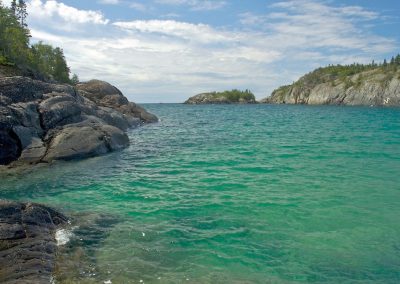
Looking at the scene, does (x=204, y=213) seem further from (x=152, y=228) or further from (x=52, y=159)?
(x=52, y=159)

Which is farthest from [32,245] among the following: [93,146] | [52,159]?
[93,146]

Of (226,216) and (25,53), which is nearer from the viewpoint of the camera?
(226,216)

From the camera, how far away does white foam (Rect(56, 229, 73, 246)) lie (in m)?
11.4

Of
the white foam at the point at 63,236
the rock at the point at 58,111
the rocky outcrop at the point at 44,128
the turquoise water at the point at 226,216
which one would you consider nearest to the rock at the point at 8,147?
the rocky outcrop at the point at 44,128

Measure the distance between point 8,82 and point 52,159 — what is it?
30.1 ft

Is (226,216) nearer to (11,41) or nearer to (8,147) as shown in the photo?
(8,147)

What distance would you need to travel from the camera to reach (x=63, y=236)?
38.9 feet

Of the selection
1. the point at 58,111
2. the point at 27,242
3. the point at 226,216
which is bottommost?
the point at 226,216

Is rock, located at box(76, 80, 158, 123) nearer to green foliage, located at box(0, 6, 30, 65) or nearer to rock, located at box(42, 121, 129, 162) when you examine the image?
green foliage, located at box(0, 6, 30, 65)

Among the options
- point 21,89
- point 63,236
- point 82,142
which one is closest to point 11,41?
point 21,89

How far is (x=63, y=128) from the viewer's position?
29.6 m

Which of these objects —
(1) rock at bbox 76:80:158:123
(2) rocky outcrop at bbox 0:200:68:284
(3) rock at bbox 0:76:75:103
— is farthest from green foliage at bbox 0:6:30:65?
(2) rocky outcrop at bbox 0:200:68:284

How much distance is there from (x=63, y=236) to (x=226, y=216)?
20.5ft

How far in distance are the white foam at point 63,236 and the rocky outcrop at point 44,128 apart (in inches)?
594
